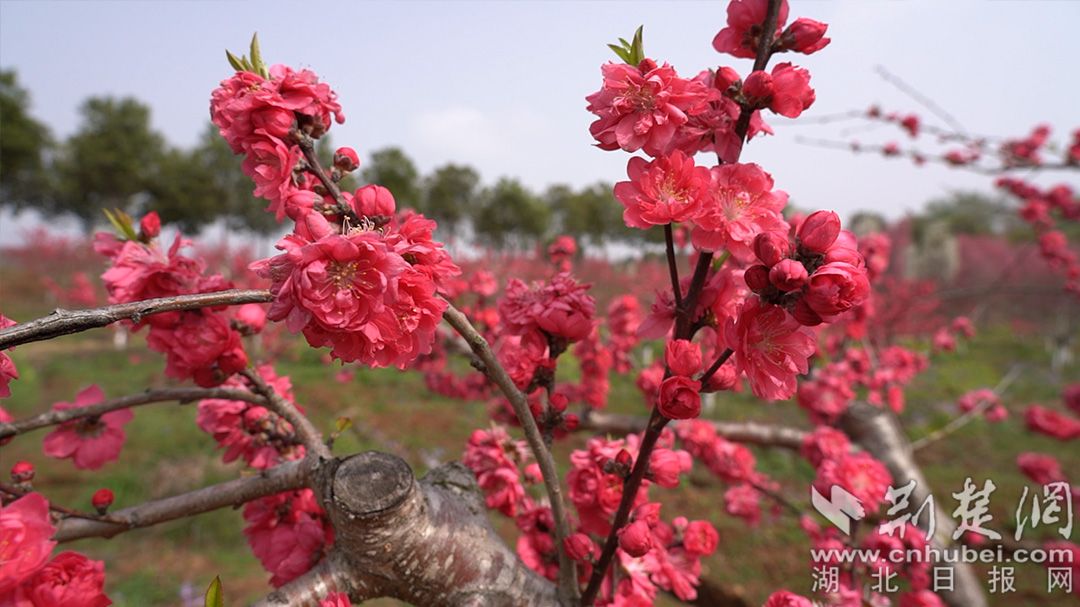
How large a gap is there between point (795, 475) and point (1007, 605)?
236 cm

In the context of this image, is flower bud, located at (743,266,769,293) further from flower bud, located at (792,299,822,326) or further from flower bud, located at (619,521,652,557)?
flower bud, located at (619,521,652,557)

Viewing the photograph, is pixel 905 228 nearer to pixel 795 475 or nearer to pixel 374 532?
pixel 795 475

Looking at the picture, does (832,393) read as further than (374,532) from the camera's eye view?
Yes

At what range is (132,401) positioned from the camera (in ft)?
3.74

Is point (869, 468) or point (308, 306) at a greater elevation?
point (308, 306)

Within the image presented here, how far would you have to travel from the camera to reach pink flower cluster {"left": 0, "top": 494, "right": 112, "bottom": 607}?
0.70 meters

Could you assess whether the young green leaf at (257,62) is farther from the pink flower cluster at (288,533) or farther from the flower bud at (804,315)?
the flower bud at (804,315)

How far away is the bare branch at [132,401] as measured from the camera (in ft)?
3.41

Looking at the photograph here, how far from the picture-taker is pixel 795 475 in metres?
5.61

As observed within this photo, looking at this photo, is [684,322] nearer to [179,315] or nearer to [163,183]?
[179,315]

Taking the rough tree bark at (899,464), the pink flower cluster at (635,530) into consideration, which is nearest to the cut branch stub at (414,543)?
the pink flower cluster at (635,530)

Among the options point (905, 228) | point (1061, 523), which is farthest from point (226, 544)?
point (905, 228)

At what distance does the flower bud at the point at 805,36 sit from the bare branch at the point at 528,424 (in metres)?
0.70

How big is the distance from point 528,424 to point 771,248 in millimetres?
456
